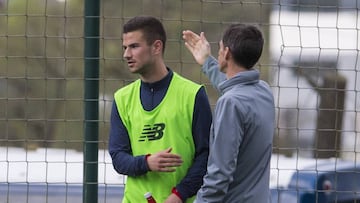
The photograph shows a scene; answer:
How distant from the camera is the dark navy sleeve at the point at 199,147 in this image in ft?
15.6

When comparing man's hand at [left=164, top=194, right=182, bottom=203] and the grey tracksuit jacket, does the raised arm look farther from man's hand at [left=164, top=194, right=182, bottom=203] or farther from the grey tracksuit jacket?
man's hand at [left=164, top=194, right=182, bottom=203]

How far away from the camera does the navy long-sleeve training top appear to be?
4.77 metres

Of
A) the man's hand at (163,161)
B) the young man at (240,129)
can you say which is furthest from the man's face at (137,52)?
the young man at (240,129)

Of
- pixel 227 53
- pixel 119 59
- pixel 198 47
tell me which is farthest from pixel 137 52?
pixel 119 59

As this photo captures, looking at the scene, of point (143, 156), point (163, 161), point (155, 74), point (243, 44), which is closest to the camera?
point (243, 44)

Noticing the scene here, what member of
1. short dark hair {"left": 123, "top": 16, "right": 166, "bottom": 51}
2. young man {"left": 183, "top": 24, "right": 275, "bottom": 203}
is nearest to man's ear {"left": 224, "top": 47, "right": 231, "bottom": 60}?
young man {"left": 183, "top": 24, "right": 275, "bottom": 203}

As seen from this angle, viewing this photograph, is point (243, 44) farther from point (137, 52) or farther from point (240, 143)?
point (137, 52)

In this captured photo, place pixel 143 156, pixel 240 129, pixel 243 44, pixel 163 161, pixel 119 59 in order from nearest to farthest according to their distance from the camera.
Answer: pixel 240 129
pixel 243 44
pixel 163 161
pixel 143 156
pixel 119 59

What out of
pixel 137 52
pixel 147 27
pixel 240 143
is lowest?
pixel 240 143

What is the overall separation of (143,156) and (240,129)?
744 millimetres

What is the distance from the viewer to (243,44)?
14.1 ft

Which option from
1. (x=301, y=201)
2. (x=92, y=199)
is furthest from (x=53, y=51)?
(x=301, y=201)

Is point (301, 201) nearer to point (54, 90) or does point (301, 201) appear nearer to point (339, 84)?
point (339, 84)

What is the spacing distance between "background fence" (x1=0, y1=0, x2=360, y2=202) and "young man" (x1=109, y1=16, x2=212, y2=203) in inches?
35.0
